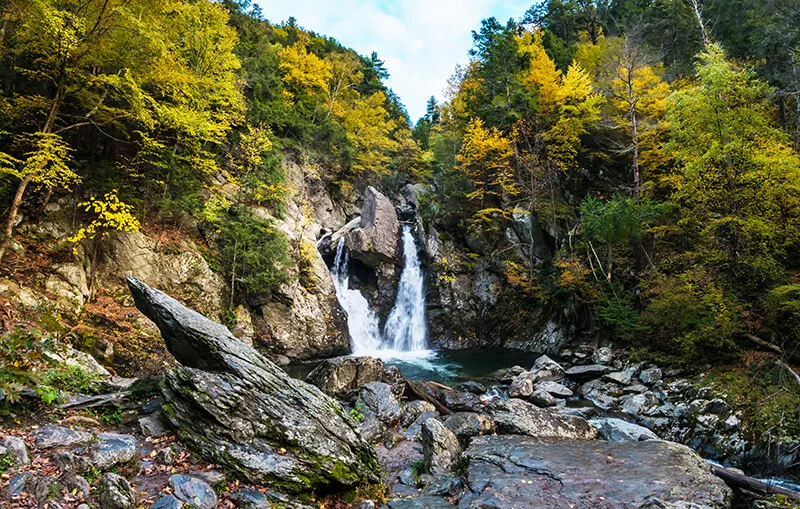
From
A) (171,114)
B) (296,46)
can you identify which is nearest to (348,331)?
(171,114)

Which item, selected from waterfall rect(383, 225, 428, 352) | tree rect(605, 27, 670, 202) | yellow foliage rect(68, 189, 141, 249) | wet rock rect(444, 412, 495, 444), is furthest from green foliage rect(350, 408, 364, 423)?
tree rect(605, 27, 670, 202)

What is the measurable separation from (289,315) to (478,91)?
60.0 feet

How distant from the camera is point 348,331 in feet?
61.5

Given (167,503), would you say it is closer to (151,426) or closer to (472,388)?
(151,426)

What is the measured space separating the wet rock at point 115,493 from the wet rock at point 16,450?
30.7 inches

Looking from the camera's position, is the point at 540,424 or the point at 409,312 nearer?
the point at 540,424

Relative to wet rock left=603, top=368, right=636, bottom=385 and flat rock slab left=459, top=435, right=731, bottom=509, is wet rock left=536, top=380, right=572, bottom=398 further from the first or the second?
flat rock slab left=459, top=435, right=731, bottom=509

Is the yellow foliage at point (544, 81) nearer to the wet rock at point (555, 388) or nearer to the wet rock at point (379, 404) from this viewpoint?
the wet rock at point (555, 388)

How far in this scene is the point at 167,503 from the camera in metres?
3.43

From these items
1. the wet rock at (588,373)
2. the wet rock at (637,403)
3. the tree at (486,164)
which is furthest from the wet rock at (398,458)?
the tree at (486,164)

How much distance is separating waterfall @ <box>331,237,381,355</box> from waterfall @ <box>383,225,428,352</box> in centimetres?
99

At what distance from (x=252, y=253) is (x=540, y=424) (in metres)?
11.9

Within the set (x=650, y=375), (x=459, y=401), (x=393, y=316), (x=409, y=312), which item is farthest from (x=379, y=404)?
(x=409, y=312)

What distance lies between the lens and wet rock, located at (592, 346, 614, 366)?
1339 cm
